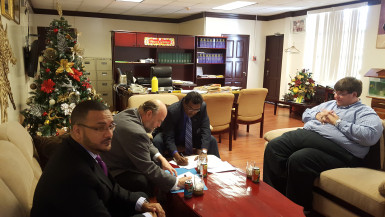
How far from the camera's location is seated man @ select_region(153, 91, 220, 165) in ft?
9.33

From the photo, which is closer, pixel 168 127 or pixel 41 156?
pixel 41 156

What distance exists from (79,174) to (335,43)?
7007 mm

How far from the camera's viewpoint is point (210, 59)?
8047 mm

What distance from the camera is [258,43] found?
883cm

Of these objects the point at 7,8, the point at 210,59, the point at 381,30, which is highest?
Result: the point at 381,30

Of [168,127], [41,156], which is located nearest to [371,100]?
[168,127]

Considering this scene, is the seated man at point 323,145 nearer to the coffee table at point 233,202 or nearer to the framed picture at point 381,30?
the coffee table at point 233,202

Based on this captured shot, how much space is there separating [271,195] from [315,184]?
715 mm

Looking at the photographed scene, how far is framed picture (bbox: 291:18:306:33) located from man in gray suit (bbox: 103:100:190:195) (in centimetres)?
663

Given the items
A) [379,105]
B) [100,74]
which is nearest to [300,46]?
[379,105]

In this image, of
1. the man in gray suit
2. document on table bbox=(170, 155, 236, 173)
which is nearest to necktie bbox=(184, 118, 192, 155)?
document on table bbox=(170, 155, 236, 173)

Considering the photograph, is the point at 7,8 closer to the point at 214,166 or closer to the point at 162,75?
the point at 214,166

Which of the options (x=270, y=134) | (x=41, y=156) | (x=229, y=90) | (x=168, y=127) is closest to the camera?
(x=41, y=156)

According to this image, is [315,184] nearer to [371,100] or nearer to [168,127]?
[168,127]
